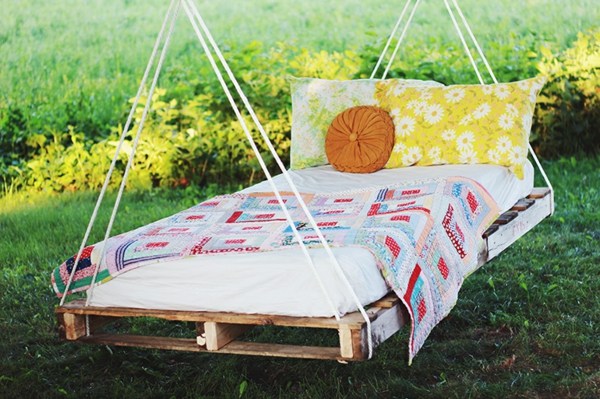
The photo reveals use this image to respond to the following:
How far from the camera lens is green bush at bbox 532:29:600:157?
7199 millimetres

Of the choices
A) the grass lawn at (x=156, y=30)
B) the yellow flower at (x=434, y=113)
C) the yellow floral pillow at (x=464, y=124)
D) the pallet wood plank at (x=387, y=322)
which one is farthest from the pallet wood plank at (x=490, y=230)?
the grass lawn at (x=156, y=30)

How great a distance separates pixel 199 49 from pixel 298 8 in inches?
47.7

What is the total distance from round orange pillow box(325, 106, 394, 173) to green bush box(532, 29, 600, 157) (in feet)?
8.08

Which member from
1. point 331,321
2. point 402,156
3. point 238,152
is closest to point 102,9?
point 238,152

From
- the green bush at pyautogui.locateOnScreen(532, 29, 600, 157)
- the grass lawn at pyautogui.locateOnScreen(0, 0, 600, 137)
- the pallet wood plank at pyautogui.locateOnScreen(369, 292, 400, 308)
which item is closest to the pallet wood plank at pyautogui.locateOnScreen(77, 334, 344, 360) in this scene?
the pallet wood plank at pyautogui.locateOnScreen(369, 292, 400, 308)

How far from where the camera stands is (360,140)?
16.4 ft

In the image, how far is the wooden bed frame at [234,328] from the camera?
3117 mm

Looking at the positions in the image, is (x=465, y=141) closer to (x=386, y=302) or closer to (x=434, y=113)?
(x=434, y=113)

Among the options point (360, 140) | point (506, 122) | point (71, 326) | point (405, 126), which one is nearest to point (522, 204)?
point (506, 122)

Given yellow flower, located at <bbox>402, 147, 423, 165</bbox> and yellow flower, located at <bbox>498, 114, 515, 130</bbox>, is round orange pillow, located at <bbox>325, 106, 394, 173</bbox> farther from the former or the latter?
yellow flower, located at <bbox>498, 114, 515, 130</bbox>

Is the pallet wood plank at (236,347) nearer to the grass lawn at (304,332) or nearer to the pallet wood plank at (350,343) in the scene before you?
the pallet wood plank at (350,343)

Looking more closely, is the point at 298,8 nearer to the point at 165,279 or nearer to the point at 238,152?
the point at 238,152

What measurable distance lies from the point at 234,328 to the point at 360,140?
1804 mm

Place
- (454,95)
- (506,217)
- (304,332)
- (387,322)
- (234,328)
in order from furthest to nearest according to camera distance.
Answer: (454,95) → (506,217) → (304,332) → (234,328) → (387,322)
